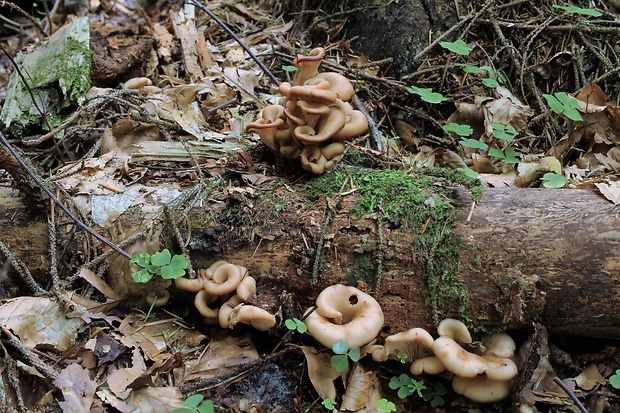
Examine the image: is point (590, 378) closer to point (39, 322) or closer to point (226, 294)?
point (226, 294)

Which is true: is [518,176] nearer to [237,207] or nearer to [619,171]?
[619,171]

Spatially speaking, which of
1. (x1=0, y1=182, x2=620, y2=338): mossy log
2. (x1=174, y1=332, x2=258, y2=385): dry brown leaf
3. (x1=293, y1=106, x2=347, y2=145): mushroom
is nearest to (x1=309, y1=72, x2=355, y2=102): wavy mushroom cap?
(x1=293, y1=106, x2=347, y2=145): mushroom

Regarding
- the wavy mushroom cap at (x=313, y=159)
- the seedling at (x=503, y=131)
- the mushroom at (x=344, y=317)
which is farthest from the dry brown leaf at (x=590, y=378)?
the wavy mushroom cap at (x=313, y=159)

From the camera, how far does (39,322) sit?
3000 millimetres

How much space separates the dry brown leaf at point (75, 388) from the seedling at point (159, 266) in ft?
2.11

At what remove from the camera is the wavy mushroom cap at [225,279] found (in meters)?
3.10

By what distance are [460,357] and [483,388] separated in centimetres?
30

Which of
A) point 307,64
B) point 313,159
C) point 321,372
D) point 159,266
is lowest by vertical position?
point 321,372

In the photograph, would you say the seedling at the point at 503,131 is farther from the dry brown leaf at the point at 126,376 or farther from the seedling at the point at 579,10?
the dry brown leaf at the point at 126,376

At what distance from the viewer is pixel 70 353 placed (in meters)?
2.87

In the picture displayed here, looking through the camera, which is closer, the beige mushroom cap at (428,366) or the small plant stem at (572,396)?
the small plant stem at (572,396)

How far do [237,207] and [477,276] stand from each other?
1674 mm

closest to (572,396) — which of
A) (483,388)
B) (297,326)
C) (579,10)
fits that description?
(483,388)

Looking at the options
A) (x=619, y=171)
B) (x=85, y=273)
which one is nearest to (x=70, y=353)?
(x=85, y=273)
